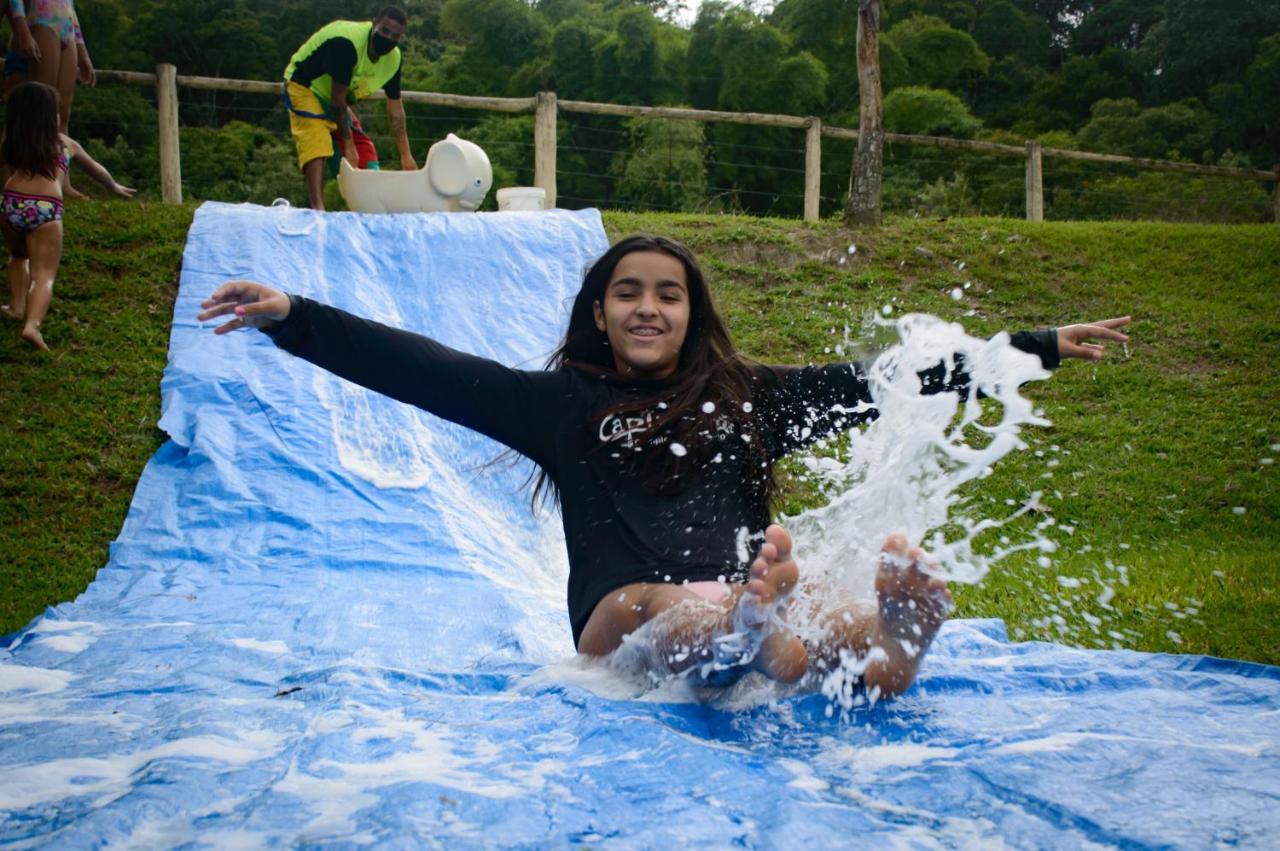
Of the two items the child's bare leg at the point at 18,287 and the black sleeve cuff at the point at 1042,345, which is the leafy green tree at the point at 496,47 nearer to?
the child's bare leg at the point at 18,287

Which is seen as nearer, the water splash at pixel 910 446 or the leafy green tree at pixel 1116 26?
the water splash at pixel 910 446

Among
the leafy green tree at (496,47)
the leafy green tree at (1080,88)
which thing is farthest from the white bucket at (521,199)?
the leafy green tree at (1080,88)

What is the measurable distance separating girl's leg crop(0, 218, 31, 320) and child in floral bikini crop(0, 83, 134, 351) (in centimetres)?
6

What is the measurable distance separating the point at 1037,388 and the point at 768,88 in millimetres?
18175

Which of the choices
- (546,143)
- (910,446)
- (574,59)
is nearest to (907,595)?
(910,446)

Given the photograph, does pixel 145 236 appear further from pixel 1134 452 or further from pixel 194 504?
pixel 1134 452

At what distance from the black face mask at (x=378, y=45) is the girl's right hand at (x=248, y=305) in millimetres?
6018

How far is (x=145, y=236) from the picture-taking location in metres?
7.32

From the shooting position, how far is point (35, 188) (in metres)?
5.80

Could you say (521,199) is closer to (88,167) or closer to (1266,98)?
(88,167)

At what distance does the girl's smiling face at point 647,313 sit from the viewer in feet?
9.14

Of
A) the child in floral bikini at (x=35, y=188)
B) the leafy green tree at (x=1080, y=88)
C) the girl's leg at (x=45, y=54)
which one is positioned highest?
the leafy green tree at (x=1080, y=88)

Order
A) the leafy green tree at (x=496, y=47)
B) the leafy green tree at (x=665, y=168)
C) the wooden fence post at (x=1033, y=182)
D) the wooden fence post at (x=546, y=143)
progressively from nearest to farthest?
Result: the wooden fence post at (x=546, y=143) → the wooden fence post at (x=1033, y=182) → the leafy green tree at (x=665, y=168) → the leafy green tree at (x=496, y=47)

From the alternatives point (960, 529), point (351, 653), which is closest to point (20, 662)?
point (351, 653)
